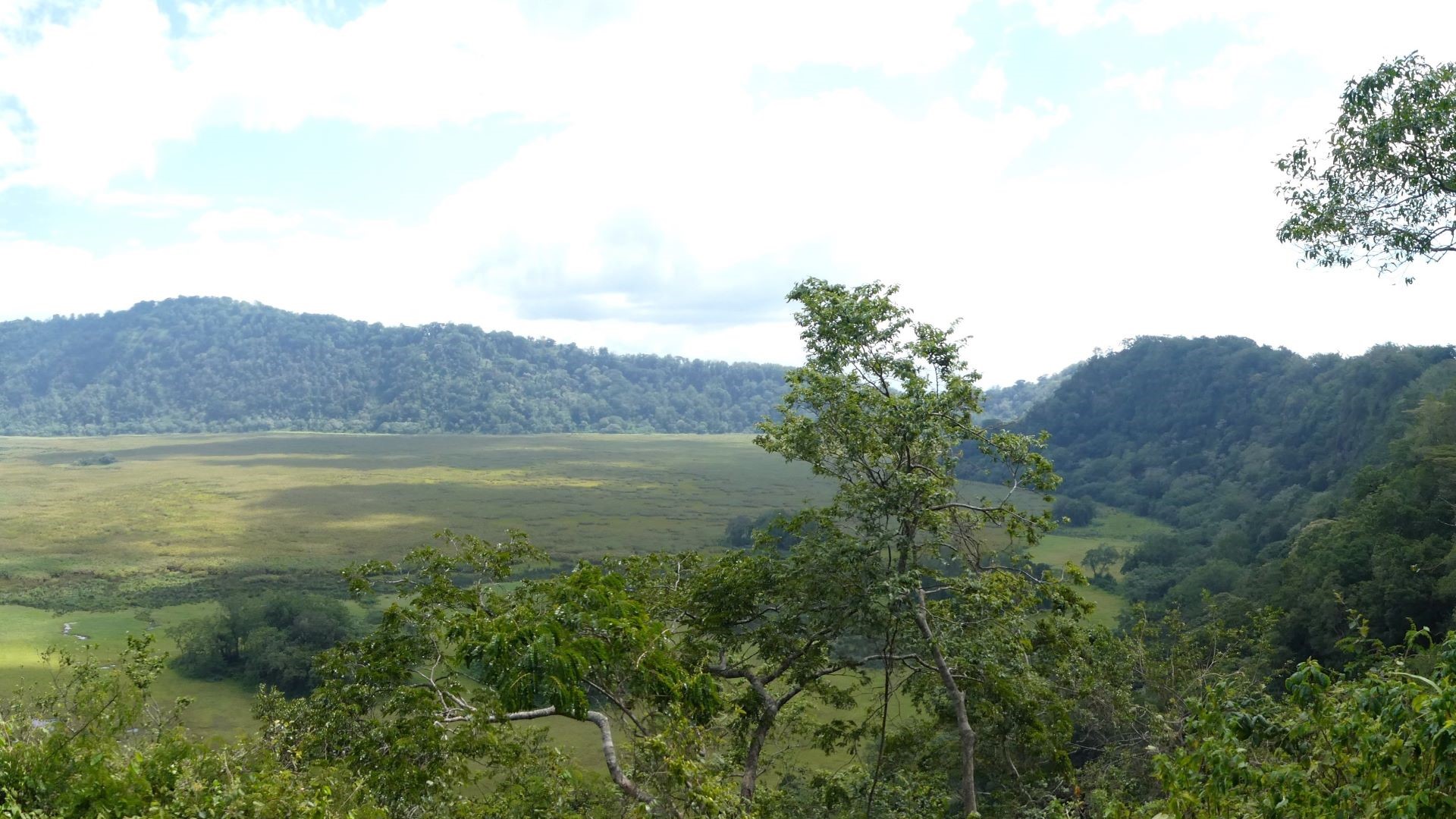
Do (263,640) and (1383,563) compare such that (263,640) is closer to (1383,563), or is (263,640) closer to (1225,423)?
(1383,563)

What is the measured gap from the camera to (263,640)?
124ft

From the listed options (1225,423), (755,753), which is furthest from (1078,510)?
(755,753)

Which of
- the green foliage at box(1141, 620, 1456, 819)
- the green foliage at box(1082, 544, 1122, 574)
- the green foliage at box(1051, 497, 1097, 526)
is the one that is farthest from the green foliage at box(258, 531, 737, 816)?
the green foliage at box(1051, 497, 1097, 526)

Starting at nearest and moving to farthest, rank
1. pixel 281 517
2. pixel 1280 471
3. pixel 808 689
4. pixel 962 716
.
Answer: pixel 962 716
pixel 808 689
pixel 1280 471
pixel 281 517

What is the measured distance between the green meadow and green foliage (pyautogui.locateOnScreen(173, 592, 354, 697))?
1.17m

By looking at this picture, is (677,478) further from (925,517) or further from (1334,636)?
(925,517)

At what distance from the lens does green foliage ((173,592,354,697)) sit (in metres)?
36.8

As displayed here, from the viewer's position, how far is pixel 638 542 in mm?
70062

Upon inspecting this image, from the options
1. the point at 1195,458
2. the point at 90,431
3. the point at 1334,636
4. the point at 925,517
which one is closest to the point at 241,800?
the point at 925,517

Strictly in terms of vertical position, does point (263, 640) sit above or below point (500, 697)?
below

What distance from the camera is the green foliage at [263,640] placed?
1448 inches

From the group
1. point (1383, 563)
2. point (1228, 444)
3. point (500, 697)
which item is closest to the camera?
point (500, 697)

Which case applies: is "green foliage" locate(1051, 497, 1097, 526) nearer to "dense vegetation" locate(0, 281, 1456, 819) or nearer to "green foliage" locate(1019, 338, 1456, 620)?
"green foliage" locate(1019, 338, 1456, 620)

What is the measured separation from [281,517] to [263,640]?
4720 centimetres
